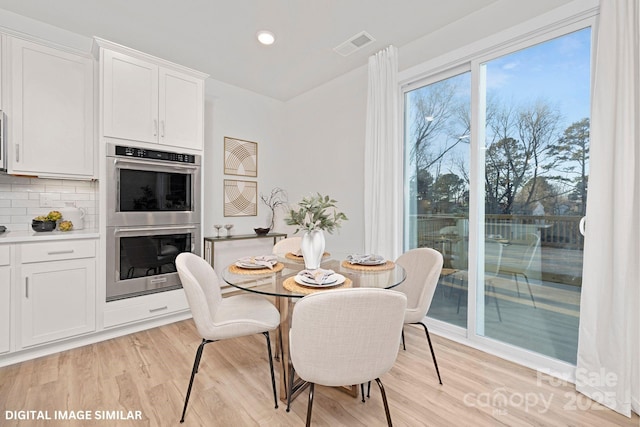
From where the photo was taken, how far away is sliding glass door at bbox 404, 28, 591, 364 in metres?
2.06

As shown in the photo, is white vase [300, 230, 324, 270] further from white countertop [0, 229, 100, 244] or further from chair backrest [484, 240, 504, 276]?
white countertop [0, 229, 100, 244]

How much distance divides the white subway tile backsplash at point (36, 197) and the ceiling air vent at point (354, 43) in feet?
9.64

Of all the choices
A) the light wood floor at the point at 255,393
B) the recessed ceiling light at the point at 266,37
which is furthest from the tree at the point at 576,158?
the recessed ceiling light at the point at 266,37

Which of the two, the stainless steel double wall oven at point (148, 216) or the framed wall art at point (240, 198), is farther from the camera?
the framed wall art at point (240, 198)

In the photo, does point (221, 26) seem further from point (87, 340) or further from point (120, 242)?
point (87, 340)

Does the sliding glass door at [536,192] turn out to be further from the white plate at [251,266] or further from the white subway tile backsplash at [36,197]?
the white subway tile backsplash at [36,197]

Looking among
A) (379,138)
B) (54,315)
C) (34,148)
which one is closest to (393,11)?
(379,138)

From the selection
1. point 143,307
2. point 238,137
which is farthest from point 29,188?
point 238,137

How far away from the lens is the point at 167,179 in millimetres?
2920

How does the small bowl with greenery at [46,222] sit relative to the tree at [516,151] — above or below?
below

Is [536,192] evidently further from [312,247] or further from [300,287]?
[300,287]

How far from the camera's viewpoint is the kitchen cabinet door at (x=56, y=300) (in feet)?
7.33

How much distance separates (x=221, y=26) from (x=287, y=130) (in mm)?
1964

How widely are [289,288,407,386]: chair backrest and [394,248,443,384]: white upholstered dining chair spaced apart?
76 centimetres
